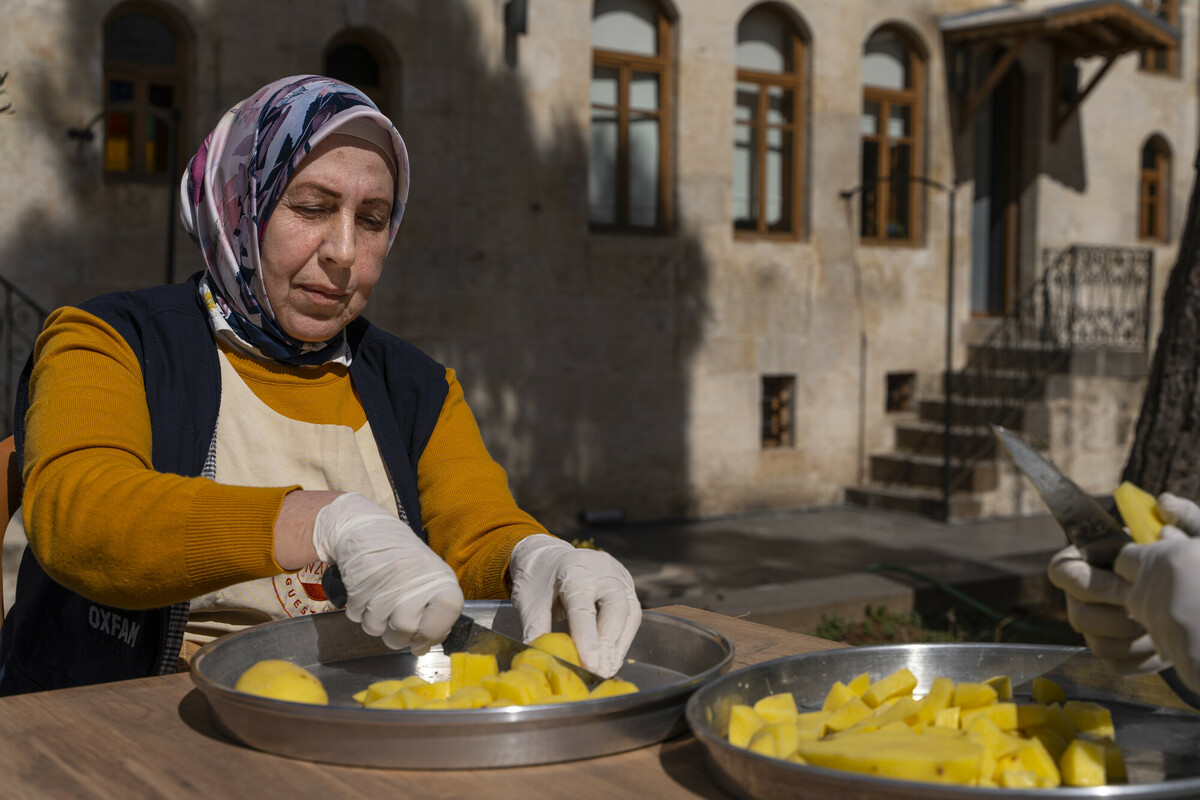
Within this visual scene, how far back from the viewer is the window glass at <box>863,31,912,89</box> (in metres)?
12.4

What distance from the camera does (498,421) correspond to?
1012cm

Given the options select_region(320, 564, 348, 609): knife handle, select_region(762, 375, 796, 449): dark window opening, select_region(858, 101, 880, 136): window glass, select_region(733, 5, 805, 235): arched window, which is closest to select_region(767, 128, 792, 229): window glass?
select_region(733, 5, 805, 235): arched window

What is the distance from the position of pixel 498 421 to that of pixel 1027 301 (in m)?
6.38

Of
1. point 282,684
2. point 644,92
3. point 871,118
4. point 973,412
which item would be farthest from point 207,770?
point 871,118

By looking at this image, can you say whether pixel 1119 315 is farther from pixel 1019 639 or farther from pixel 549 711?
pixel 549 711

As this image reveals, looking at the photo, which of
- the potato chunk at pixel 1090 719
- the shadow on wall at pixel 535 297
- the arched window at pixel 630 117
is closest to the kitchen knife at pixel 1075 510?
the potato chunk at pixel 1090 719

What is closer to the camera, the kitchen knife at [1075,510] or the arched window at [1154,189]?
the kitchen knife at [1075,510]

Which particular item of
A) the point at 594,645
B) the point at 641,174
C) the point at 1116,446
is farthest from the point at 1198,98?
the point at 594,645

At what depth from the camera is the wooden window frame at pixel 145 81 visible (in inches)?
343

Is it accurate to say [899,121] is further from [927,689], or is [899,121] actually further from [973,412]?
[927,689]

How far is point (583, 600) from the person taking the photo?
192cm

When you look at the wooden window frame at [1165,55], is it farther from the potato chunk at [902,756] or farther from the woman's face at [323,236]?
the potato chunk at [902,756]

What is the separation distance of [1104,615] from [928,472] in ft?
35.2

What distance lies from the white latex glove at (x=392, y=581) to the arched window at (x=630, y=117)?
30.1ft
